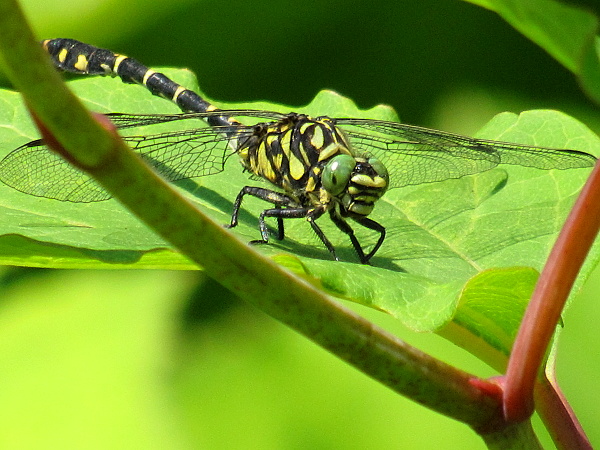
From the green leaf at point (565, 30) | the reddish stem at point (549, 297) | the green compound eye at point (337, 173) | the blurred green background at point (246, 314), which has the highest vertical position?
the green leaf at point (565, 30)

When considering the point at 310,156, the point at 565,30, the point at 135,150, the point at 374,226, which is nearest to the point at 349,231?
the point at 374,226

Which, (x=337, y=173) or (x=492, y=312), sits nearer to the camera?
(x=492, y=312)

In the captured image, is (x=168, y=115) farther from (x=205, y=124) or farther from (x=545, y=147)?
(x=545, y=147)

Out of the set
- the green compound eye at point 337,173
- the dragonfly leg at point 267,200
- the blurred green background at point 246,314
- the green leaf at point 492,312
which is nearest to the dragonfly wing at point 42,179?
the dragonfly leg at point 267,200

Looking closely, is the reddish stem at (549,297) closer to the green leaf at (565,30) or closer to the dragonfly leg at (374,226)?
the green leaf at (565,30)

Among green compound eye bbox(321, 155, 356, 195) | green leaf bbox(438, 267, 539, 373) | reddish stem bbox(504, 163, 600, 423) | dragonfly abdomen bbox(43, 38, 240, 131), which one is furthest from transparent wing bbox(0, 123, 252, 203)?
reddish stem bbox(504, 163, 600, 423)

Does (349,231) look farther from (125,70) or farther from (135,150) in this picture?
(125,70)

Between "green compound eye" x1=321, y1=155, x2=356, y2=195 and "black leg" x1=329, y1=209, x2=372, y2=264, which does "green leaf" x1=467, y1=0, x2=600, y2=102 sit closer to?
"black leg" x1=329, y1=209, x2=372, y2=264
